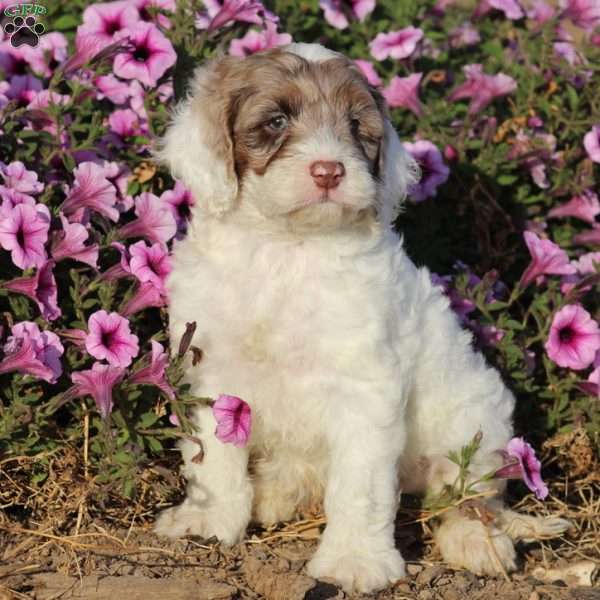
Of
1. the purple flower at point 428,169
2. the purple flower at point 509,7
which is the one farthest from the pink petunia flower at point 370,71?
the purple flower at point 509,7

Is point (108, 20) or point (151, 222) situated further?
point (108, 20)

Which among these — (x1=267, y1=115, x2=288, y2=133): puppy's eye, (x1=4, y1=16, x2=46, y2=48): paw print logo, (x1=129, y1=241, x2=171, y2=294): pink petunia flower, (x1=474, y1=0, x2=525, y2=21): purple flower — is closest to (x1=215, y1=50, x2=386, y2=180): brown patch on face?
(x1=267, y1=115, x2=288, y2=133): puppy's eye

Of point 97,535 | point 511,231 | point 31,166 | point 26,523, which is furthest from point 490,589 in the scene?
point 31,166

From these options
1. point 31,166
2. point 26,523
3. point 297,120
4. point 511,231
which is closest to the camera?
point 297,120

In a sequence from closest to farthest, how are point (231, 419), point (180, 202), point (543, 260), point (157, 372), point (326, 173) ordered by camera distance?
point (326, 173), point (231, 419), point (157, 372), point (180, 202), point (543, 260)

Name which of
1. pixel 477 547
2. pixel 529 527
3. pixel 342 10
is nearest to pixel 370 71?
pixel 342 10

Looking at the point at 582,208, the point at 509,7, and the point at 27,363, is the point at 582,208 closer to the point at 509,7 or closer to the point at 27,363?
the point at 509,7

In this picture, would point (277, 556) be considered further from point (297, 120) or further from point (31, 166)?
point (31, 166)
